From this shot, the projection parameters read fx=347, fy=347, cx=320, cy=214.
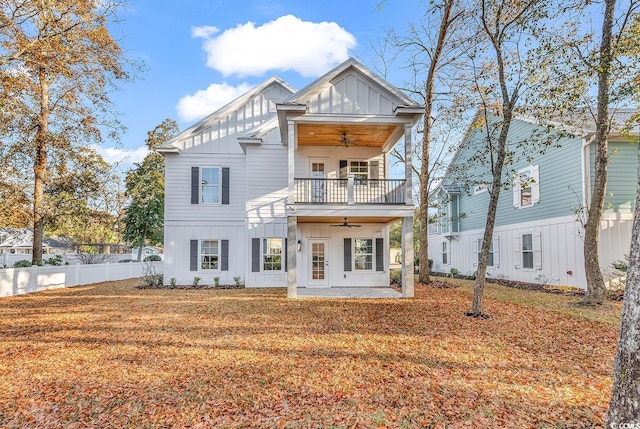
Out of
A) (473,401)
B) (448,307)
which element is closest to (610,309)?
(448,307)

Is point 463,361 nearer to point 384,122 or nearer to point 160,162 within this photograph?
point 384,122

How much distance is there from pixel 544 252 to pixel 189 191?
15.1 m

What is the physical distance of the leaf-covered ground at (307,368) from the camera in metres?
3.75

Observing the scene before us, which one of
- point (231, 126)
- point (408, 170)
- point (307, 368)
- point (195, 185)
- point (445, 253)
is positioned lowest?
point (307, 368)

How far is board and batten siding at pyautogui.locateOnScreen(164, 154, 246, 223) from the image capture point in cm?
1488

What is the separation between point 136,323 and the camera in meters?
7.94

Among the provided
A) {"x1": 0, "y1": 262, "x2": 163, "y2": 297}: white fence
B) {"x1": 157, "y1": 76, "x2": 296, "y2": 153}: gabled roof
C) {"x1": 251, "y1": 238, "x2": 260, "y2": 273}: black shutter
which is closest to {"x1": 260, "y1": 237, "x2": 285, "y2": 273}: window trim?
{"x1": 251, "y1": 238, "x2": 260, "y2": 273}: black shutter

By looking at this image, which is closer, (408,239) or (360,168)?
(408,239)

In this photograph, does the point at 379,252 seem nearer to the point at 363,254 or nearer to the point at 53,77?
the point at 363,254

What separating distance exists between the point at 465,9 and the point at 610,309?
416 inches

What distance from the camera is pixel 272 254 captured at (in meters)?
14.3

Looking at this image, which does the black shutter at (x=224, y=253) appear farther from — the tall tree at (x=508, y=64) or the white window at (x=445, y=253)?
the white window at (x=445, y=253)

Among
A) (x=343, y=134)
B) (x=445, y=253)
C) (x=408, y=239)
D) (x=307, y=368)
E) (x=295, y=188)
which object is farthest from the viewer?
(x=445, y=253)

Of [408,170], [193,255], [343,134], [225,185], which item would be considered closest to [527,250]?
[408,170]
